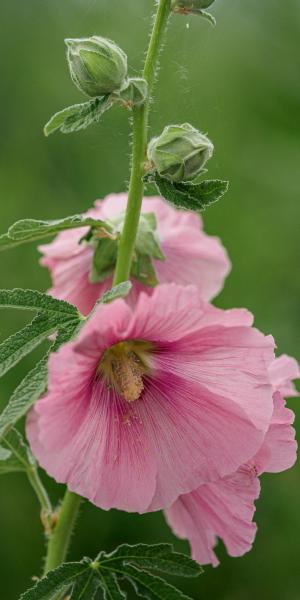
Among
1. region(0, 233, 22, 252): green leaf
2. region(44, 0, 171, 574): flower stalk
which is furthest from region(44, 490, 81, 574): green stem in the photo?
region(0, 233, 22, 252): green leaf

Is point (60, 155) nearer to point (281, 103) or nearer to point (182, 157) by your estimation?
point (281, 103)

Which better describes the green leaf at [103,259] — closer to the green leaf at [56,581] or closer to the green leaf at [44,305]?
the green leaf at [44,305]

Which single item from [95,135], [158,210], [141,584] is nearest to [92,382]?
[141,584]

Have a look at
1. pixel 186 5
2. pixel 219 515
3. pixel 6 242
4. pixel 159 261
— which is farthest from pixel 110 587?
pixel 186 5

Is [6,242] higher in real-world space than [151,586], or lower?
higher

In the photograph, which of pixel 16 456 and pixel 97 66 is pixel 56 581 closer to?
pixel 16 456

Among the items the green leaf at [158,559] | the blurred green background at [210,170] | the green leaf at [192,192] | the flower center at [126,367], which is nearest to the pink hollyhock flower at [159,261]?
the flower center at [126,367]

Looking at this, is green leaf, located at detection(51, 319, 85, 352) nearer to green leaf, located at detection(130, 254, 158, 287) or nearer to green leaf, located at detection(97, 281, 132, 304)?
green leaf, located at detection(97, 281, 132, 304)
